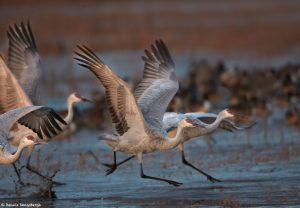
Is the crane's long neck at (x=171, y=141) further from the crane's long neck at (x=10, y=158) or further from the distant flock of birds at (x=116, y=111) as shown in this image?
the crane's long neck at (x=10, y=158)

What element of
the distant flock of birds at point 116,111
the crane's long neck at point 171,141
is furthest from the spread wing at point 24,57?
the crane's long neck at point 171,141

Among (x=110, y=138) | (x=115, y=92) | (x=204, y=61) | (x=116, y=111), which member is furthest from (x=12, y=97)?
(x=204, y=61)

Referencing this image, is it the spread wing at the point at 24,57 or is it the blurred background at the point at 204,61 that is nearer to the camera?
the blurred background at the point at 204,61

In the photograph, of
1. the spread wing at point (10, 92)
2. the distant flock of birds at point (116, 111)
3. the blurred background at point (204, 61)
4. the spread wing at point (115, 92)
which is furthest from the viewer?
the blurred background at point (204, 61)

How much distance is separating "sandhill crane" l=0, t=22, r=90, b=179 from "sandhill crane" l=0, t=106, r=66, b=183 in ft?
2.73

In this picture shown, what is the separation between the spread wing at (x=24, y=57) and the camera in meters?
12.1

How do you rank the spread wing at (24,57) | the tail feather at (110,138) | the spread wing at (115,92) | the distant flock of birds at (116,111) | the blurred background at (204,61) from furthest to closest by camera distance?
the spread wing at (24,57), the blurred background at (204,61), the tail feather at (110,138), the distant flock of birds at (116,111), the spread wing at (115,92)

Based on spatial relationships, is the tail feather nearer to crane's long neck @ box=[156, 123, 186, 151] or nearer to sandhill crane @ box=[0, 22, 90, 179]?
crane's long neck @ box=[156, 123, 186, 151]

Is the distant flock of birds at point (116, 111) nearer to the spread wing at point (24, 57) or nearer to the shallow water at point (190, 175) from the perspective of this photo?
the spread wing at point (24, 57)

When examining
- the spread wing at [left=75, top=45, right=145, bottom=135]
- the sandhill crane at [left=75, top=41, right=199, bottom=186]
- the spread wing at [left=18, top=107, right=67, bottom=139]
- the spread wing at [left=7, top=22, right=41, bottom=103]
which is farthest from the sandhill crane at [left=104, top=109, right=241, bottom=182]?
the spread wing at [left=7, top=22, right=41, bottom=103]

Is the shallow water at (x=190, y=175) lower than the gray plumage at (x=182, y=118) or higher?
lower

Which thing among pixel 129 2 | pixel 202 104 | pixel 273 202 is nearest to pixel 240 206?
pixel 273 202

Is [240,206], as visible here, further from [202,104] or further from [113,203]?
[202,104]

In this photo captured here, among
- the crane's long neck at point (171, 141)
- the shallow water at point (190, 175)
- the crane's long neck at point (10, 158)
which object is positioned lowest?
the shallow water at point (190, 175)
